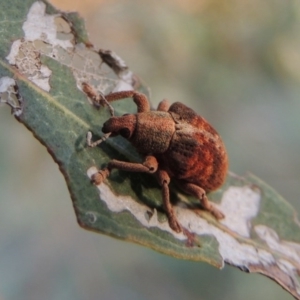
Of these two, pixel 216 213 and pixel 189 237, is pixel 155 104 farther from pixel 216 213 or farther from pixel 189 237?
pixel 189 237

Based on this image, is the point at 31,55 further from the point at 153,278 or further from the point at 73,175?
the point at 153,278

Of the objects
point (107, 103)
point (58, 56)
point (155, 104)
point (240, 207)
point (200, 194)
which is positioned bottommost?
point (155, 104)

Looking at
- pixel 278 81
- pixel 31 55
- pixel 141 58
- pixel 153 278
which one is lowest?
pixel 153 278

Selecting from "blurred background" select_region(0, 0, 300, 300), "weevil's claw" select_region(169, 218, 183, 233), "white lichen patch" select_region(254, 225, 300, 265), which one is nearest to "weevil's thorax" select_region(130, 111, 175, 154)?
"weevil's claw" select_region(169, 218, 183, 233)

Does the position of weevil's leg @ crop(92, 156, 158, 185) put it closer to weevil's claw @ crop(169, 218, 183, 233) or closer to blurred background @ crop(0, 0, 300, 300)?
weevil's claw @ crop(169, 218, 183, 233)

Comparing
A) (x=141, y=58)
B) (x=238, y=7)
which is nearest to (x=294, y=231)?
(x=141, y=58)

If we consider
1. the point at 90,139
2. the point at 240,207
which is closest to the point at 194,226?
the point at 240,207
